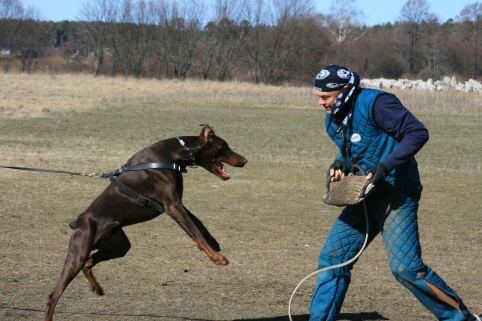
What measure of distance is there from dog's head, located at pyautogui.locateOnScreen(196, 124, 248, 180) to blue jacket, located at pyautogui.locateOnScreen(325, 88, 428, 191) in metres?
1.06

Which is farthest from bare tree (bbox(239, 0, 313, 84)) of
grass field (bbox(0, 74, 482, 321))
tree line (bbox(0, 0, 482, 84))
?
grass field (bbox(0, 74, 482, 321))

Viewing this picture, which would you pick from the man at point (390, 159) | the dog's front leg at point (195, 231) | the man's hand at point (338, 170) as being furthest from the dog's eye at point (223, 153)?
the man at point (390, 159)

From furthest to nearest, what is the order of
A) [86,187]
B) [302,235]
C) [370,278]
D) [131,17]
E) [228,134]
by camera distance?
[131,17]
[228,134]
[86,187]
[302,235]
[370,278]

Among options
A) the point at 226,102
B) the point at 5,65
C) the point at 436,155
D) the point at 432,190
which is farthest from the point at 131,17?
the point at 432,190

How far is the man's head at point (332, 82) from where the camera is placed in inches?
212

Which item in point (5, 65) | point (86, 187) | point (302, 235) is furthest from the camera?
point (5, 65)

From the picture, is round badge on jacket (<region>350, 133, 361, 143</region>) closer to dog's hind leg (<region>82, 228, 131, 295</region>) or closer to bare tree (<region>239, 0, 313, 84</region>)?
dog's hind leg (<region>82, 228, 131, 295</region>)

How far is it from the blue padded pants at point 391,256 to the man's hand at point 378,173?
0.91ft

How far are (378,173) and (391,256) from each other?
0.61m

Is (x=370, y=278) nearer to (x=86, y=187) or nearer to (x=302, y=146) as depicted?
(x=86, y=187)

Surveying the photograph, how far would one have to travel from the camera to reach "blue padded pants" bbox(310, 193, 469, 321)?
540 cm

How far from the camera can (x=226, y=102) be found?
3800 centimetres

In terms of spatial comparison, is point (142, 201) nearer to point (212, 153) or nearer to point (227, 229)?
point (212, 153)

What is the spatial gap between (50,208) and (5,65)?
5841 centimetres
